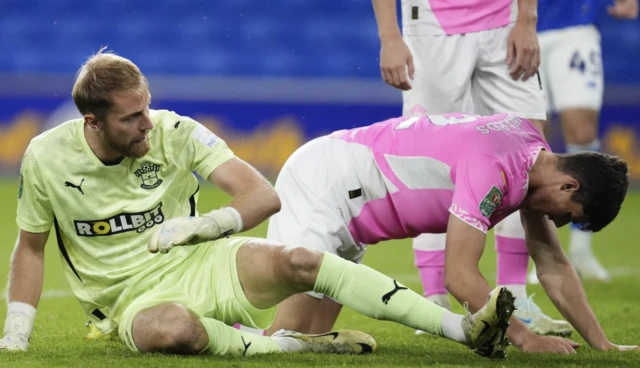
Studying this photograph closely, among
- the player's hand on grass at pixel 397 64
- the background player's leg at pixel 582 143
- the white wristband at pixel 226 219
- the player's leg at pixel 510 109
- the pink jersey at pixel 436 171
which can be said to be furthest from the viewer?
the background player's leg at pixel 582 143

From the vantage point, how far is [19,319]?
3.57m

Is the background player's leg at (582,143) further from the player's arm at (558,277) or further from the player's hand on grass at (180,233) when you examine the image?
the player's hand on grass at (180,233)

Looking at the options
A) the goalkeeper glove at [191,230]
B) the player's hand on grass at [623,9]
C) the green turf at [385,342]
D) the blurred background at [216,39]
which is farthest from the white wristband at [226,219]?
the blurred background at [216,39]

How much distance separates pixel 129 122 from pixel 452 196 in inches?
45.5

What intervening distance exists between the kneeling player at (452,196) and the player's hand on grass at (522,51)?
0.67 metres

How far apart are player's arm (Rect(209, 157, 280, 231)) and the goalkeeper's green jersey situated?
1.6 inches

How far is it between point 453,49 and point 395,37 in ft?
0.88

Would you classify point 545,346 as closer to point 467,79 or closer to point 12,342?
point 467,79

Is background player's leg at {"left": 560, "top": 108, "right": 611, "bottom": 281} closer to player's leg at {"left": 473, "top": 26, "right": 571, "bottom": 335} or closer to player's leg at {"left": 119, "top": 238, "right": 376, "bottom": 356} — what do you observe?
player's leg at {"left": 473, "top": 26, "right": 571, "bottom": 335}

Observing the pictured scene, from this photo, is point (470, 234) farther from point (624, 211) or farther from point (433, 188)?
point (624, 211)

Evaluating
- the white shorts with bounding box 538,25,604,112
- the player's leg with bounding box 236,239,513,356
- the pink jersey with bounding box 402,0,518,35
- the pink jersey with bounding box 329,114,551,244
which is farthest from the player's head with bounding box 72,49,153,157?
the white shorts with bounding box 538,25,604,112

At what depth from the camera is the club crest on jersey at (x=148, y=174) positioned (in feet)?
12.1

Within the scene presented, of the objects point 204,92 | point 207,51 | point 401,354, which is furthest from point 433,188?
point 207,51

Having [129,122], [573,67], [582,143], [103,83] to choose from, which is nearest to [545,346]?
[129,122]
